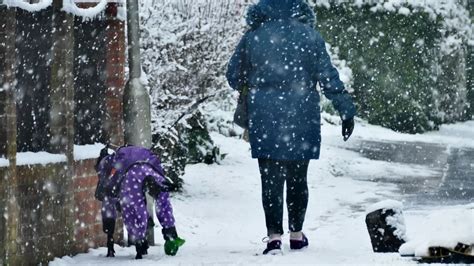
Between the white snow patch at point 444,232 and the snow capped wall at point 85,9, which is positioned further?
the snow capped wall at point 85,9

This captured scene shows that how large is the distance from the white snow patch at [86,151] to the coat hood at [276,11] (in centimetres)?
176

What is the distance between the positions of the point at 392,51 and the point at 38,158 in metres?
19.9

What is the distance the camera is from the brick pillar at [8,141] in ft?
20.5

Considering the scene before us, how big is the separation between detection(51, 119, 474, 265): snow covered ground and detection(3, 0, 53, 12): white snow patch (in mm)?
1815

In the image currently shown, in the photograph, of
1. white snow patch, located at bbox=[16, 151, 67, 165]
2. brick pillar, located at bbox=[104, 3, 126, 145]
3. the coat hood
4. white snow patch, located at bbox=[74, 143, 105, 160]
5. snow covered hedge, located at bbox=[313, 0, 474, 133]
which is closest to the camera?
white snow patch, located at bbox=[16, 151, 67, 165]

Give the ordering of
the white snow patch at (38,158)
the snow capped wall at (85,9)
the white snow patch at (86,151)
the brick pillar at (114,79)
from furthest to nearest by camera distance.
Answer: the brick pillar at (114,79), the white snow patch at (86,151), the snow capped wall at (85,9), the white snow patch at (38,158)

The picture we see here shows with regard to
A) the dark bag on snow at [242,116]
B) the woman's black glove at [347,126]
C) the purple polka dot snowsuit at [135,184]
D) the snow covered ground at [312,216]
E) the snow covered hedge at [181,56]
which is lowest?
the snow covered ground at [312,216]

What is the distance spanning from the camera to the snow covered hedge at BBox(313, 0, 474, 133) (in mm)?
25719

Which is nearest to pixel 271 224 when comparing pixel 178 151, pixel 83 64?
pixel 83 64

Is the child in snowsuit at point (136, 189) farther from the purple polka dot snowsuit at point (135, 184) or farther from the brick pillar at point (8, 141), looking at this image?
the brick pillar at point (8, 141)

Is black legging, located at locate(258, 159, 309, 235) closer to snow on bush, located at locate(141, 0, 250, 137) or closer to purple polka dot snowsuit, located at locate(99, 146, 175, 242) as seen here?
purple polka dot snowsuit, located at locate(99, 146, 175, 242)

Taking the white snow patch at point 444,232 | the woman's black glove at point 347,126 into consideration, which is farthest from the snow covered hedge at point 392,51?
the white snow patch at point 444,232

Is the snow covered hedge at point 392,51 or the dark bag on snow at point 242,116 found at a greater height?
the snow covered hedge at point 392,51

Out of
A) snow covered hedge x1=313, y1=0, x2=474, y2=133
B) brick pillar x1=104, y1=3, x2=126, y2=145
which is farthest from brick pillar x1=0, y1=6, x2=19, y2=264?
snow covered hedge x1=313, y1=0, x2=474, y2=133
